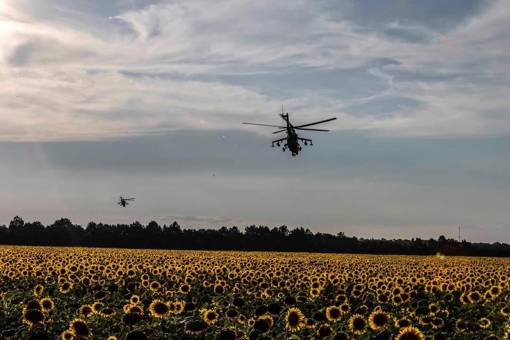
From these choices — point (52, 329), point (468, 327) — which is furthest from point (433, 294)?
point (52, 329)

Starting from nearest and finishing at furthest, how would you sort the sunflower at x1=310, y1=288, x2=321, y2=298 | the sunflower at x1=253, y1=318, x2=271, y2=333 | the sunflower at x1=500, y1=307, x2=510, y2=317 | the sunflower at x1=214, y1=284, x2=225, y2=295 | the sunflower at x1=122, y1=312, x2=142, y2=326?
the sunflower at x1=253, y1=318, x2=271, y2=333 < the sunflower at x1=122, y1=312, x2=142, y2=326 < the sunflower at x1=500, y1=307, x2=510, y2=317 < the sunflower at x1=310, y1=288, x2=321, y2=298 < the sunflower at x1=214, y1=284, x2=225, y2=295

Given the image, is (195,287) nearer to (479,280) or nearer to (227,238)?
(479,280)

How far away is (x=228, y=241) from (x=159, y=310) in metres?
83.3

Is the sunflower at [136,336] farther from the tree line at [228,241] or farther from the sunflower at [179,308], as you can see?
the tree line at [228,241]

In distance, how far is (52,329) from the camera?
12234 millimetres

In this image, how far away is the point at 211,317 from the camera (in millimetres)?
12336

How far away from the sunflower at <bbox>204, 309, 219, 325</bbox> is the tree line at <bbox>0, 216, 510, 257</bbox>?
261 feet

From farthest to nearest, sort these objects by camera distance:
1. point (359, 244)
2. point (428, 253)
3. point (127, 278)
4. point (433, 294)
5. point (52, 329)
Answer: point (359, 244) < point (428, 253) < point (127, 278) < point (433, 294) < point (52, 329)

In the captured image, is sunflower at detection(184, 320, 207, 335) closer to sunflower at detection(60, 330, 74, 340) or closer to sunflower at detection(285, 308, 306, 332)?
sunflower at detection(285, 308, 306, 332)

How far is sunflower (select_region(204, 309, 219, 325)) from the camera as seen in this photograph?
1215 cm

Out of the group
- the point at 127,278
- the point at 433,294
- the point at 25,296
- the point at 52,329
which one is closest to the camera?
the point at 52,329

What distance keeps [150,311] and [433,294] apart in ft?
33.1

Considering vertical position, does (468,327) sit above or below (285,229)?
below

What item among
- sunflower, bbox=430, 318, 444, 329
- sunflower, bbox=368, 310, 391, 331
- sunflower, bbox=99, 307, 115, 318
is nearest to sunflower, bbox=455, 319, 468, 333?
sunflower, bbox=430, 318, 444, 329
